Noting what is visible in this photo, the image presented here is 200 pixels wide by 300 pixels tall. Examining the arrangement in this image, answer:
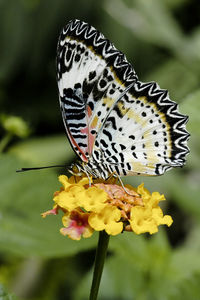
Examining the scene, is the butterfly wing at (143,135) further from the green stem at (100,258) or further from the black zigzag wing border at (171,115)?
the green stem at (100,258)

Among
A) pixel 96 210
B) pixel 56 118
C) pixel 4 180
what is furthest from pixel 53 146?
pixel 96 210

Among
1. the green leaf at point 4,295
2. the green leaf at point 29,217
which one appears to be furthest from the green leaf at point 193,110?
the green leaf at point 4,295

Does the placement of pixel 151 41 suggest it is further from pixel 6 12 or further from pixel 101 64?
pixel 101 64

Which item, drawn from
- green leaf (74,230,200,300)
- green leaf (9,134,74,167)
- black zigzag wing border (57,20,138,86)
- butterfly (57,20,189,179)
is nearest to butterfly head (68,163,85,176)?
butterfly (57,20,189,179)

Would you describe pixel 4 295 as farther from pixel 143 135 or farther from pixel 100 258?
pixel 143 135

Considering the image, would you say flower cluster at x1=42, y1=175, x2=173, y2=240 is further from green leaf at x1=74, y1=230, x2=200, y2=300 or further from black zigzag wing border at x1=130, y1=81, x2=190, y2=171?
green leaf at x1=74, y1=230, x2=200, y2=300

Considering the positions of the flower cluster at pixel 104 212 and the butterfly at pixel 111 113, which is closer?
the flower cluster at pixel 104 212
